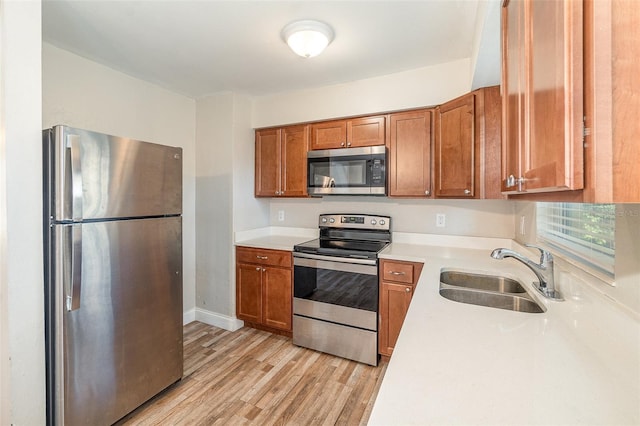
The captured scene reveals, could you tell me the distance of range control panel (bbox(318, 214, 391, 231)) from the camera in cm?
277

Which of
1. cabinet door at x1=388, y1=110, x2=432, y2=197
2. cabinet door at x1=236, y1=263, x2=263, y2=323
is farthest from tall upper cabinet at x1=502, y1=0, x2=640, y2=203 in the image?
cabinet door at x1=236, y1=263, x2=263, y2=323

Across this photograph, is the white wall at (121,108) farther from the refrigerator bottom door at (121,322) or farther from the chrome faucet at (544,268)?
the chrome faucet at (544,268)

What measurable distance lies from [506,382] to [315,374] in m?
1.80

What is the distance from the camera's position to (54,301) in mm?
1445

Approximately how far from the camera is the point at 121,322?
1.67 metres

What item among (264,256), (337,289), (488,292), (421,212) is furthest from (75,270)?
(421,212)

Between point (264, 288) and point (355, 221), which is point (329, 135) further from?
point (264, 288)

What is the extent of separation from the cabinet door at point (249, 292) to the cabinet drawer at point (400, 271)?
1.21m

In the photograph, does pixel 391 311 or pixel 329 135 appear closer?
pixel 391 311

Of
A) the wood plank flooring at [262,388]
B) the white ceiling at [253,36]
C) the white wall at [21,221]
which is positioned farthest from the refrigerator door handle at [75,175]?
the wood plank flooring at [262,388]

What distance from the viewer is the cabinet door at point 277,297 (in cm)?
267

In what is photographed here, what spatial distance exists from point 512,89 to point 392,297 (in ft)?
5.50

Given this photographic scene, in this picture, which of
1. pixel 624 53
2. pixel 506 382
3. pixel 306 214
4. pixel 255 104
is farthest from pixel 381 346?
pixel 255 104

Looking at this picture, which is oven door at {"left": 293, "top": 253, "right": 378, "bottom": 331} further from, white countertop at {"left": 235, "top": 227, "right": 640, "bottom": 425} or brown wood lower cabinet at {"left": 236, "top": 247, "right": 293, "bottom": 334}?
white countertop at {"left": 235, "top": 227, "right": 640, "bottom": 425}
